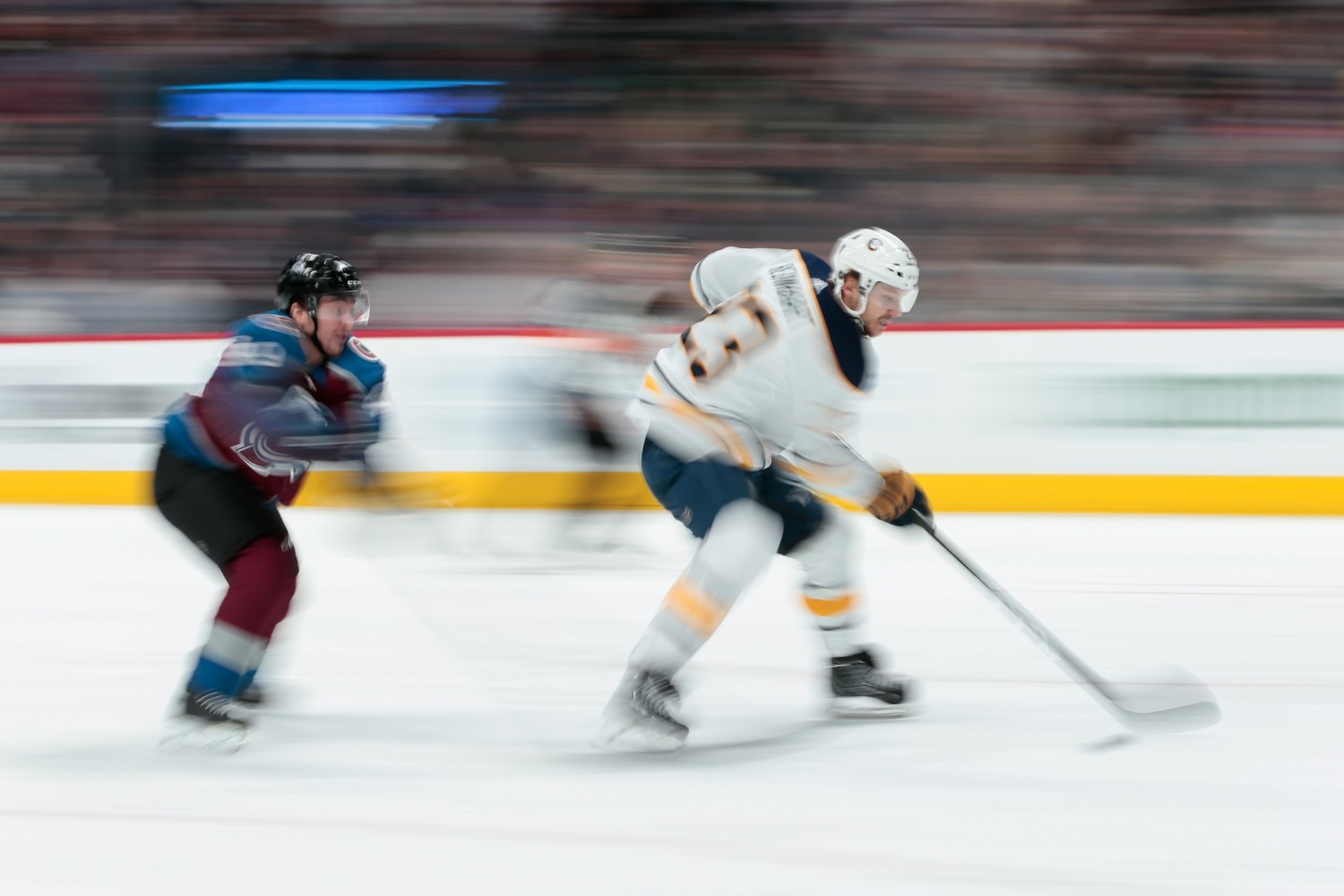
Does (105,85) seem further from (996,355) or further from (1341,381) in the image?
(1341,381)

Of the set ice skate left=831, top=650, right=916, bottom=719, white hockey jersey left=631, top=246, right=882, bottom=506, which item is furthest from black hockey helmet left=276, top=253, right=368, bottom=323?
ice skate left=831, top=650, right=916, bottom=719

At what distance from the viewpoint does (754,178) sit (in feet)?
27.5

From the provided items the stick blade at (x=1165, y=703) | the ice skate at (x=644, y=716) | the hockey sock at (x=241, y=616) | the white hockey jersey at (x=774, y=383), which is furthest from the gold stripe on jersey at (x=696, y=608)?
the stick blade at (x=1165, y=703)

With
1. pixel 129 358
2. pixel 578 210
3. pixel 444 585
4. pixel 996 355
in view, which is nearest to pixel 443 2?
pixel 578 210

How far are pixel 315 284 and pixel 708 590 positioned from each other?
0.94m

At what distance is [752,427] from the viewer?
3016mm

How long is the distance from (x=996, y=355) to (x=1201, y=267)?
5.23ft

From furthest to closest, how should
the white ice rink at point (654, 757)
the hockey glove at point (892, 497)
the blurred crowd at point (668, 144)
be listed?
1. the blurred crowd at point (668, 144)
2. the hockey glove at point (892, 497)
3. the white ice rink at point (654, 757)

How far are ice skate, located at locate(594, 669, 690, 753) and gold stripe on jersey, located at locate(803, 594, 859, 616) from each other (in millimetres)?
487

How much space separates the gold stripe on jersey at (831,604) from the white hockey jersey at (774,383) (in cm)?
31

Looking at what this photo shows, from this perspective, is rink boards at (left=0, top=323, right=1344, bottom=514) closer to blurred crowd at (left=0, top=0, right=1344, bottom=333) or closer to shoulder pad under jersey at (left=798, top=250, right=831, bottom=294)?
blurred crowd at (left=0, top=0, right=1344, bottom=333)

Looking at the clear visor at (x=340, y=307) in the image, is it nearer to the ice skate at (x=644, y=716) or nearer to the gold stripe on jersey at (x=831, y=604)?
the ice skate at (x=644, y=716)

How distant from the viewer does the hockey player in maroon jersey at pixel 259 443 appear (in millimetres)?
2838

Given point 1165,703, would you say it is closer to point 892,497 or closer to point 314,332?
point 892,497
